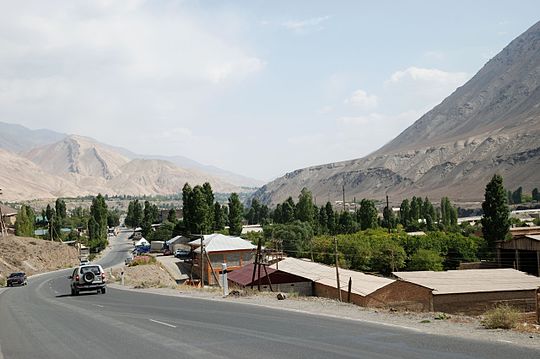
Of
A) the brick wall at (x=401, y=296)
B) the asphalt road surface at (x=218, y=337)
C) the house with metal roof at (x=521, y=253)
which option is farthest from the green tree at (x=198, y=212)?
the asphalt road surface at (x=218, y=337)

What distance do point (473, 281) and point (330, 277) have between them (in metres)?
13.3

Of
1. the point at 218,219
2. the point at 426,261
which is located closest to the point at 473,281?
the point at 426,261

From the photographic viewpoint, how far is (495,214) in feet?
227

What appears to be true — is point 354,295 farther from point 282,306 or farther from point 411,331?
point 411,331

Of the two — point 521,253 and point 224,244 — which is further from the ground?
point 224,244

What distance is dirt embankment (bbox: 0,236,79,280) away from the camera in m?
82.0

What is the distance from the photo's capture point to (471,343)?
1277 cm

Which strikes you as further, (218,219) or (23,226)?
(218,219)

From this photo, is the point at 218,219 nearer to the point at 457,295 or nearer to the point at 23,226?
the point at 23,226

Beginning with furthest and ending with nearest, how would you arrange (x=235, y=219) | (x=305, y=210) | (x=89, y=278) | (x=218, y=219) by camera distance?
(x=218, y=219)
(x=305, y=210)
(x=235, y=219)
(x=89, y=278)

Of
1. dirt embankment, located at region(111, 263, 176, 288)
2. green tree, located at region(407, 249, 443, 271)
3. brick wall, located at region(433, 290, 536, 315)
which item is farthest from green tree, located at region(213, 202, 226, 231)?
brick wall, located at region(433, 290, 536, 315)

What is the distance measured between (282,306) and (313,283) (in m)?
24.0

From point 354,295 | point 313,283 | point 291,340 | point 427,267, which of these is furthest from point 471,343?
point 427,267

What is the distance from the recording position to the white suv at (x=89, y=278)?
1330 inches
